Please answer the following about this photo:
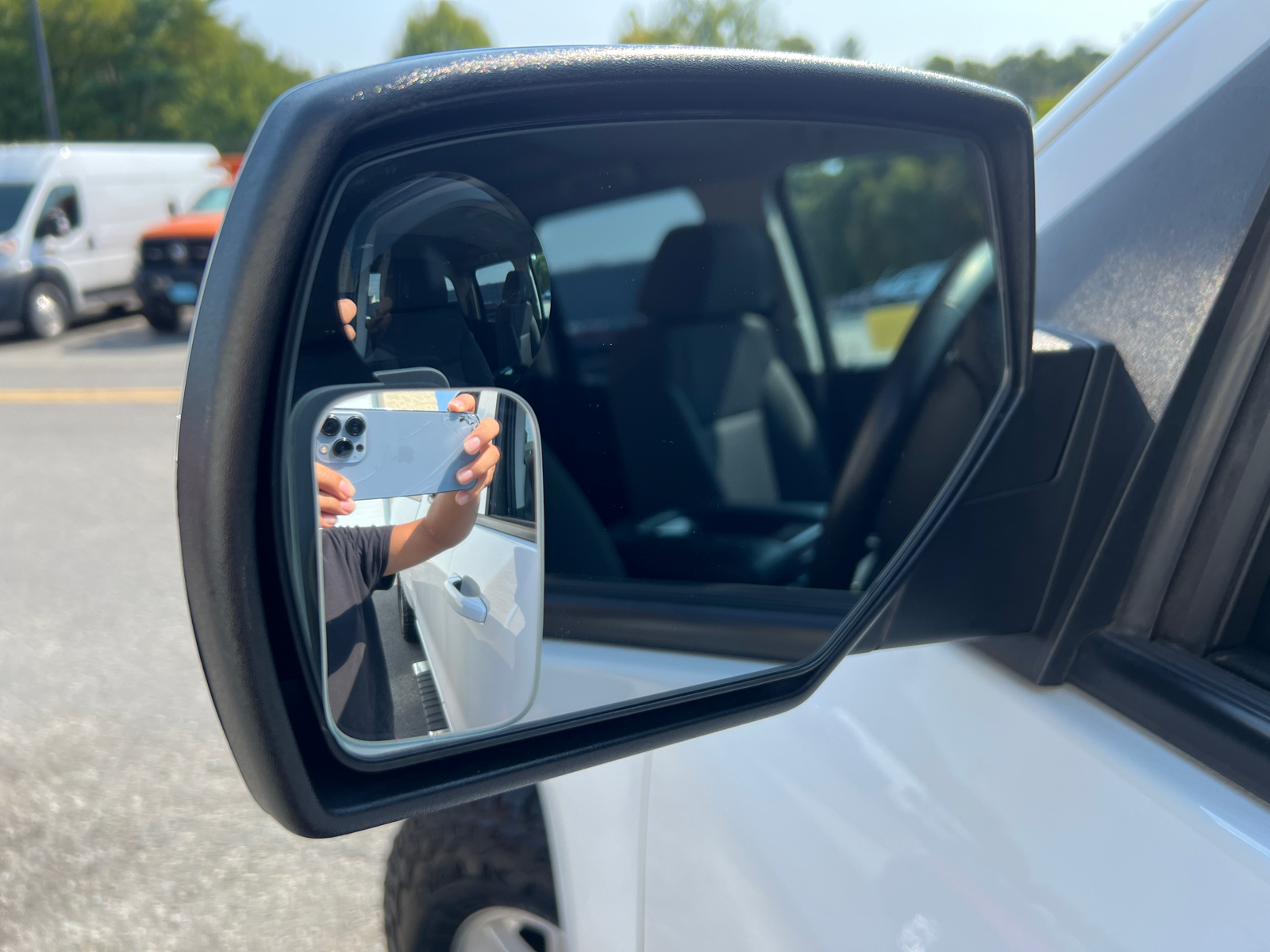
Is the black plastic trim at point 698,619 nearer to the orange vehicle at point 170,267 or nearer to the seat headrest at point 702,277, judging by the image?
the seat headrest at point 702,277

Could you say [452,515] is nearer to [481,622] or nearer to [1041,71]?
[481,622]

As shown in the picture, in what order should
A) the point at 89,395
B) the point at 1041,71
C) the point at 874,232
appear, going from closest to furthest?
1. the point at 1041,71
2. the point at 874,232
3. the point at 89,395

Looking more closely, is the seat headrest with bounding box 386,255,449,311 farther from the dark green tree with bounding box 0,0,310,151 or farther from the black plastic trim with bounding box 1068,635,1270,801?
the dark green tree with bounding box 0,0,310,151

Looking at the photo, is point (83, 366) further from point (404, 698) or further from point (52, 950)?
point (404, 698)

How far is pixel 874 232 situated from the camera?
642cm

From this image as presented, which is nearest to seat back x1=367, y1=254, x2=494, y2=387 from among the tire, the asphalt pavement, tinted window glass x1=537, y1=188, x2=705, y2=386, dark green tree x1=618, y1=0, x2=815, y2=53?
tinted window glass x1=537, y1=188, x2=705, y2=386

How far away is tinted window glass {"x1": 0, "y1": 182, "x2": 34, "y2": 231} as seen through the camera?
13570 mm

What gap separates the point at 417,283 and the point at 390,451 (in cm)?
16

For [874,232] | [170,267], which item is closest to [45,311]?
[170,267]

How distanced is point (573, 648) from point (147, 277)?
14.8 metres

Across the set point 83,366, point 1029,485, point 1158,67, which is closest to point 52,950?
point 1029,485

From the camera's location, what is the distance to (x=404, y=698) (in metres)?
0.88

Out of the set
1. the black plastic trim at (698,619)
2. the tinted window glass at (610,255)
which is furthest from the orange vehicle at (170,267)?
the black plastic trim at (698,619)

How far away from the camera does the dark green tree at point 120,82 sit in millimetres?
37625
